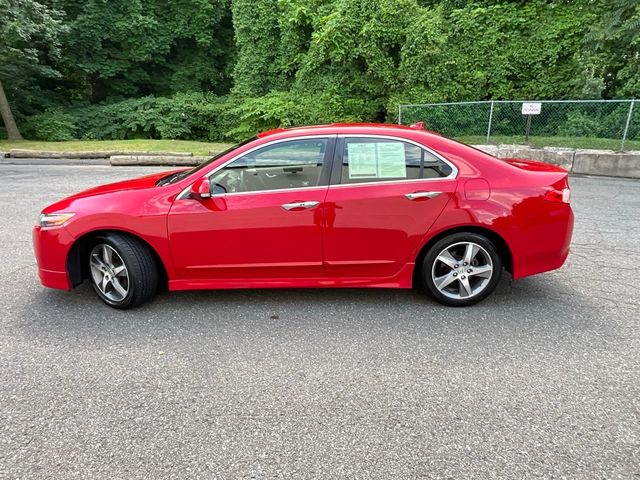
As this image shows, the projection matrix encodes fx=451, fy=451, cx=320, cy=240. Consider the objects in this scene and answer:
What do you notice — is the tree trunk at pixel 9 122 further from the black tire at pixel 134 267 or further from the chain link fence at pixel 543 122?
the black tire at pixel 134 267

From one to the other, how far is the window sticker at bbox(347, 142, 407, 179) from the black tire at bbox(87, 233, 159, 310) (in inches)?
72.8

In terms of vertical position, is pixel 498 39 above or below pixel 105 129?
above

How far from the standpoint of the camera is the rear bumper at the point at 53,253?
3785mm

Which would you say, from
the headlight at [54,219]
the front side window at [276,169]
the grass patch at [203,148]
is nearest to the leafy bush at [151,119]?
the grass patch at [203,148]

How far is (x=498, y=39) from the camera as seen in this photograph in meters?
15.2

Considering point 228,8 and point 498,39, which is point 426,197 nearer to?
point 498,39

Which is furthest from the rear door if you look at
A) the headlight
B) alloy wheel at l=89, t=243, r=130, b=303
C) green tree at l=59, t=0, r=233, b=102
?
green tree at l=59, t=0, r=233, b=102

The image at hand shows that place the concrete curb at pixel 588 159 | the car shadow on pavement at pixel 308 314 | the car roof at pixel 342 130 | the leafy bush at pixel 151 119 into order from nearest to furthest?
the car shadow on pavement at pixel 308 314, the car roof at pixel 342 130, the concrete curb at pixel 588 159, the leafy bush at pixel 151 119

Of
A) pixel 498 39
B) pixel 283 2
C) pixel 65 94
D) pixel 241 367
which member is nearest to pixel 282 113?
pixel 283 2

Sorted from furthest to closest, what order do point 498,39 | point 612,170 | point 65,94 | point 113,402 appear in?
point 65,94 → point 498,39 → point 612,170 → point 113,402

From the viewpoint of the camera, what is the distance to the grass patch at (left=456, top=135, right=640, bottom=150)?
10.9 meters

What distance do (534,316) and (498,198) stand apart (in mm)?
1015

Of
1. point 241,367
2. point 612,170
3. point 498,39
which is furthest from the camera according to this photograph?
point 498,39

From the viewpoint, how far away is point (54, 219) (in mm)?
3818
